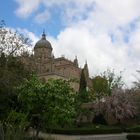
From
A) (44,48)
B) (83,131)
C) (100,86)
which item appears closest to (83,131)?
(83,131)

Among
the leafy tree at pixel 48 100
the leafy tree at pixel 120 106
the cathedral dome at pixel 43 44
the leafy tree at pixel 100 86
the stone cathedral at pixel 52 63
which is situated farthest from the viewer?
the cathedral dome at pixel 43 44

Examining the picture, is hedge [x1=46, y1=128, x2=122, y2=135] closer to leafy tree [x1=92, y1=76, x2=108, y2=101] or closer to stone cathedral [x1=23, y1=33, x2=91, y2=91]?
leafy tree [x1=92, y1=76, x2=108, y2=101]

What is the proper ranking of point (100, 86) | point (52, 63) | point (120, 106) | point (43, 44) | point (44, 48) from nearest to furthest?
point (120, 106), point (100, 86), point (52, 63), point (43, 44), point (44, 48)

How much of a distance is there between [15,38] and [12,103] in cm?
913

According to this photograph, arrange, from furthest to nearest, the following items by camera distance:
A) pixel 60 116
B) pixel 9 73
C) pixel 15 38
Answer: pixel 15 38 → pixel 9 73 → pixel 60 116

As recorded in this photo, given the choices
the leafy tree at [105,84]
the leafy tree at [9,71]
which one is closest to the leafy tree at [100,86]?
the leafy tree at [105,84]

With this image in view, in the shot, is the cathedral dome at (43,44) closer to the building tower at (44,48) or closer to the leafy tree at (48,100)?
the building tower at (44,48)

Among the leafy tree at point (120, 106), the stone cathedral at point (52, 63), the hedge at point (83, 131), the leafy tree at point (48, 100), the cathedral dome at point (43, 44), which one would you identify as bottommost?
the hedge at point (83, 131)

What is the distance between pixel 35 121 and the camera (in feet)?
88.2

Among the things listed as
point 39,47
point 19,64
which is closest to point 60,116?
point 19,64

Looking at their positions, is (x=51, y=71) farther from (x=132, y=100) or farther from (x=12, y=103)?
(x=12, y=103)

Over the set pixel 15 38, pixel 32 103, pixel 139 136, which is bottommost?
pixel 139 136

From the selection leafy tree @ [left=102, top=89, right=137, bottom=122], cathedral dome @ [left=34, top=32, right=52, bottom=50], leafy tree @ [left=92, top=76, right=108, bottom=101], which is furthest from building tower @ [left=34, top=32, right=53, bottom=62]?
leafy tree @ [left=102, top=89, right=137, bottom=122]

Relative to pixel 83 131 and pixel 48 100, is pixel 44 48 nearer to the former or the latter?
pixel 83 131
